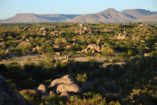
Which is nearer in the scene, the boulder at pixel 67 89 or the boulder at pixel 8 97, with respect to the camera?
the boulder at pixel 8 97

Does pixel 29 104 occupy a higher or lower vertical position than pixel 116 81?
higher

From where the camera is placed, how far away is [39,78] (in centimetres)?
1311

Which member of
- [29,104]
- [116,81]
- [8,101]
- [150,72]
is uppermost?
[8,101]

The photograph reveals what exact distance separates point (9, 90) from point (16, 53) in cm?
1994

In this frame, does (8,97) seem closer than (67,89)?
Yes

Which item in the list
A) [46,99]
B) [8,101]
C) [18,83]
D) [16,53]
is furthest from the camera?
[16,53]

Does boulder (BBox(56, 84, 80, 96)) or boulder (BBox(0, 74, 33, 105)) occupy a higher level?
boulder (BBox(0, 74, 33, 105))

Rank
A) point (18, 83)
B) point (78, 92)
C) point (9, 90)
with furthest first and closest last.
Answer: point (18, 83) → point (78, 92) → point (9, 90)

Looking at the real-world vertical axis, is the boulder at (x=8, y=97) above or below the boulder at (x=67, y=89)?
above

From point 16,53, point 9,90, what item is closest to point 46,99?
point 9,90

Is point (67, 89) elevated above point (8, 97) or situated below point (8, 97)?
below

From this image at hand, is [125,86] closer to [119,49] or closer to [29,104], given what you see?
[29,104]

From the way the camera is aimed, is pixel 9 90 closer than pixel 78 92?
Yes

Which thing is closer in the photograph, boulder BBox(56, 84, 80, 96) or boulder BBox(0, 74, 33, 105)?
boulder BBox(0, 74, 33, 105)
